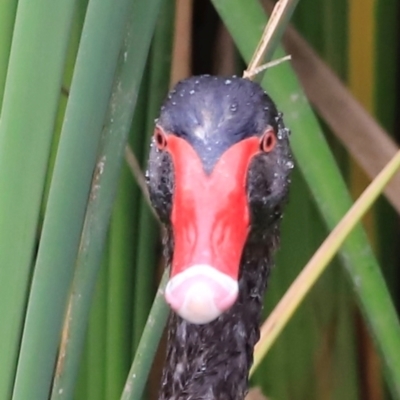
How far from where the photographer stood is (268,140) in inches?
19.9

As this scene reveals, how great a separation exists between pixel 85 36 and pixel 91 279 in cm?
17

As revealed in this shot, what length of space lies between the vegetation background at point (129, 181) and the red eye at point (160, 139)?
0.03 meters

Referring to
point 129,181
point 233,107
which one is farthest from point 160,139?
point 129,181

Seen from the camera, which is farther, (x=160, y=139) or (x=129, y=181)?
(x=129, y=181)

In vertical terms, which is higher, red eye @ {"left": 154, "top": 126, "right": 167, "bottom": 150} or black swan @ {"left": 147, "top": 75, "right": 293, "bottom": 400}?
red eye @ {"left": 154, "top": 126, "right": 167, "bottom": 150}

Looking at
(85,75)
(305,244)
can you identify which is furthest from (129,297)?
(85,75)

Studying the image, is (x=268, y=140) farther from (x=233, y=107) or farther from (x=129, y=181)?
(x=129, y=181)

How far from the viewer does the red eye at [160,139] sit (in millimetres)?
500

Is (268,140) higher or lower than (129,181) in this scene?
lower

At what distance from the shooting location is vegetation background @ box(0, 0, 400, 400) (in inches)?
19.3

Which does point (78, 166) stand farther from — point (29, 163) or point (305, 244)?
point (305, 244)

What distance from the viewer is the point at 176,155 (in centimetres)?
48

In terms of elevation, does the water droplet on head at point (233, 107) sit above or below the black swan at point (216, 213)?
above

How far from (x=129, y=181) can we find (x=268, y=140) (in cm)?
24
